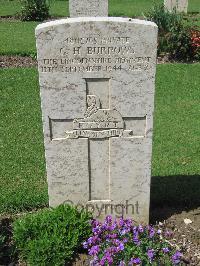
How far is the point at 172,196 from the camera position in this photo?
5.16 m

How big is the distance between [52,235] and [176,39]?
336 inches

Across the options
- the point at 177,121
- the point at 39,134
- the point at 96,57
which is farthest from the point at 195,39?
the point at 96,57

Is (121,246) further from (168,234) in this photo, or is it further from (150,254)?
(168,234)

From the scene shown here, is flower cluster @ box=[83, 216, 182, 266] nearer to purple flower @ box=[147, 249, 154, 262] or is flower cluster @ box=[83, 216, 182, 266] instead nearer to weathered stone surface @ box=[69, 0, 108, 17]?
purple flower @ box=[147, 249, 154, 262]

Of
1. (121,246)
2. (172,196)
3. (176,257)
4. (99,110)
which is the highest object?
(99,110)

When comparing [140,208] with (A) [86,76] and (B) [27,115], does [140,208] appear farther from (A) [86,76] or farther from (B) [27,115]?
(B) [27,115]

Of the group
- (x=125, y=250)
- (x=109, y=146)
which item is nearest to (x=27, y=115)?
(x=109, y=146)

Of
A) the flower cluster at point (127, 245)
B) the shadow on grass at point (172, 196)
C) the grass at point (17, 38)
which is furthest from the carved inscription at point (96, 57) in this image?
the grass at point (17, 38)

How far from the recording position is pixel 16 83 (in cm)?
947

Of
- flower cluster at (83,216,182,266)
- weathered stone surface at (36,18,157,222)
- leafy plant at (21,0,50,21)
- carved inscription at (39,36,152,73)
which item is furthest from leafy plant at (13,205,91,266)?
leafy plant at (21,0,50,21)

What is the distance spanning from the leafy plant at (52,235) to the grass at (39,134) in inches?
39.2

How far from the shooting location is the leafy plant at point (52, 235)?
3812mm

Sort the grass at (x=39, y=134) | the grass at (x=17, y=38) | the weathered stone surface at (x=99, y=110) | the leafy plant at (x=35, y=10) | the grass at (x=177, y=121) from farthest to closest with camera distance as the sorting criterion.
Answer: the leafy plant at (x=35, y=10) < the grass at (x=17, y=38) < the grass at (x=177, y=121) < the grass at (x=39, y=134) < the weathered stone surface at (x=99, y=110)

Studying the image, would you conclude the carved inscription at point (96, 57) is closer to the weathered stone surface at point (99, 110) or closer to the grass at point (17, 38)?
the weathered stone surface at point (99, 110)
